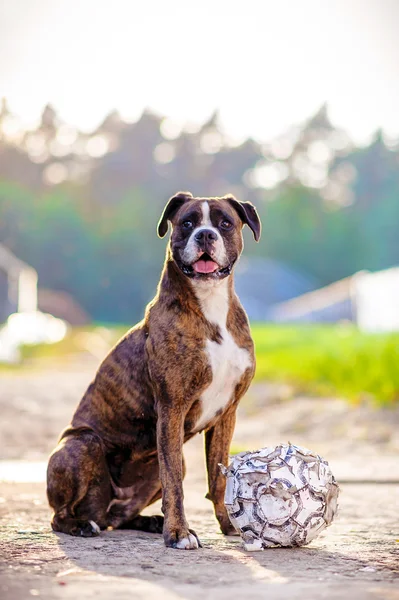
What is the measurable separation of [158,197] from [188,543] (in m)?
62.9

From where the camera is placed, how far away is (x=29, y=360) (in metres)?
24.2

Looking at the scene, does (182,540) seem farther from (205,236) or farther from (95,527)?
(205,236)

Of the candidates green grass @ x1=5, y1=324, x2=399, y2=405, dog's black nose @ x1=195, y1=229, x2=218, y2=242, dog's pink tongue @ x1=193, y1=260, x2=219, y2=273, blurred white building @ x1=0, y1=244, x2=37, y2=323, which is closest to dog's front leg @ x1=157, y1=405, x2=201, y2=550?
dog's pink tongue @ x1=193, y1=260, x2=219, y2=273

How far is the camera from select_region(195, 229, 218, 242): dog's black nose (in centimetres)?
459

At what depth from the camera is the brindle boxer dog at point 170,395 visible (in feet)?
15.0

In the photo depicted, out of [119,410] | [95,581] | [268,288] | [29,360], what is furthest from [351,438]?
[268,288]

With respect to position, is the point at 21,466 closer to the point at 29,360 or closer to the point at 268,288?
the point at 29,360

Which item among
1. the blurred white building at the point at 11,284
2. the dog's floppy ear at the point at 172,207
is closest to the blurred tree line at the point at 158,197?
the blurred white building at the point at 11,284

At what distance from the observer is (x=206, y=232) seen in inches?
181

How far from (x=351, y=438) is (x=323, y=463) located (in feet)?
20.5

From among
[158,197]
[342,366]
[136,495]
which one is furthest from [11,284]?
[136,495]

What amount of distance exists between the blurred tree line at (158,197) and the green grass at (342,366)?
1801 inches

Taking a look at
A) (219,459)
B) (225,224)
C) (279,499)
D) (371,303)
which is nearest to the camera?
(279,499)

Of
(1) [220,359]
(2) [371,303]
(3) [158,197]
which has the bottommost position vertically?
(1) [220,359]
